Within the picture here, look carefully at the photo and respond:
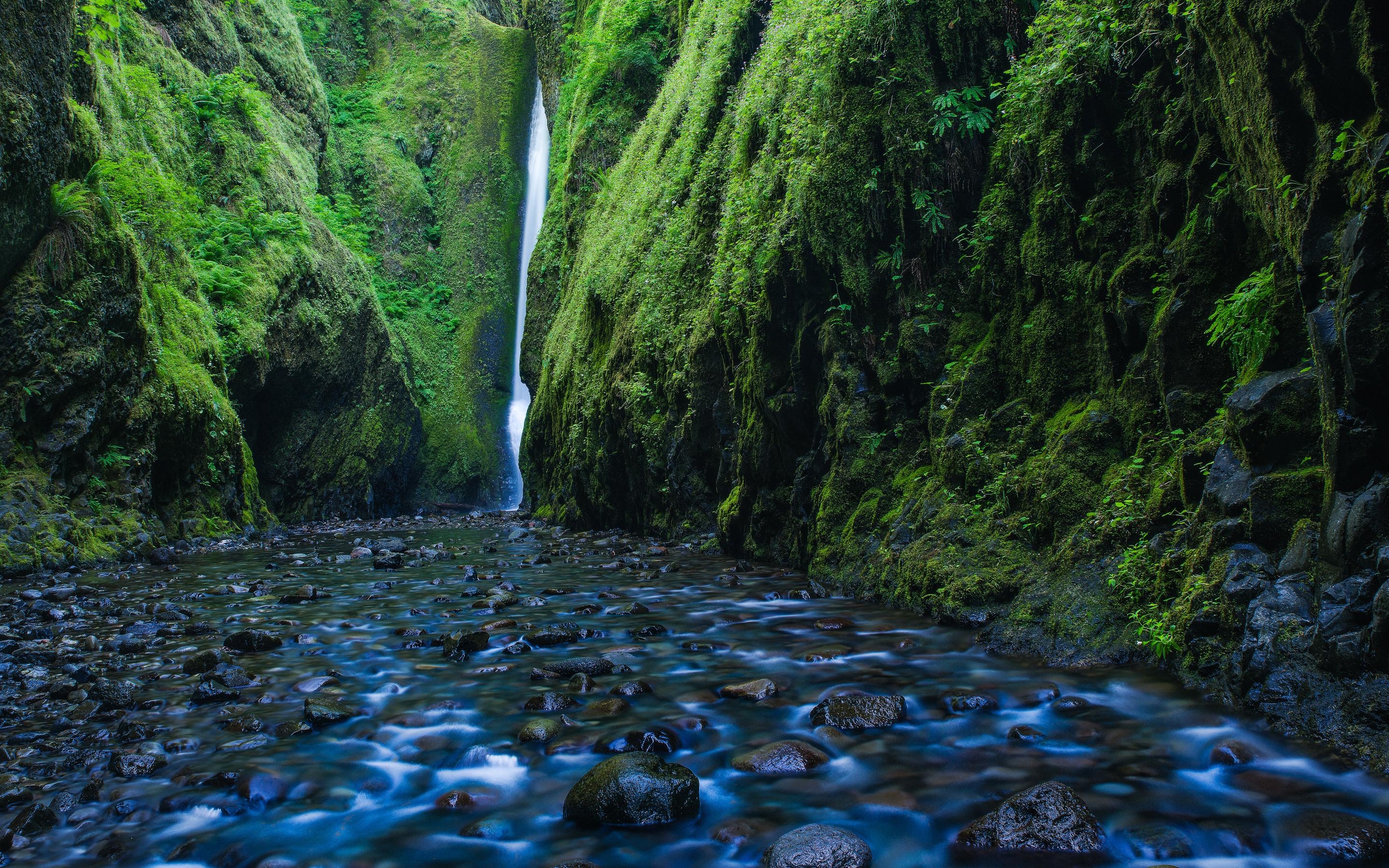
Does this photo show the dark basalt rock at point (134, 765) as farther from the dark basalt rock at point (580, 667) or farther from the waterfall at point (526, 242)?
the waterfall at point (526, 242)

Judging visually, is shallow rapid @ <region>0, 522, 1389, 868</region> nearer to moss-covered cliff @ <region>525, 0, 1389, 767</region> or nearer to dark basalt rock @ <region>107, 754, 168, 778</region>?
dark basalt rock @ <region>107, 754, 168, 778</region>

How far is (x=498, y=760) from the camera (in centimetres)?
354

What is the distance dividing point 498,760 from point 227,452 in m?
A: 14.0

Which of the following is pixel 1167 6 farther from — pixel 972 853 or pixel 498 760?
pixel 498 760

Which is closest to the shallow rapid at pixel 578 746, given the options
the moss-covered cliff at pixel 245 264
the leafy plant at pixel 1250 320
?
the leafy plant at pixel 1250 320

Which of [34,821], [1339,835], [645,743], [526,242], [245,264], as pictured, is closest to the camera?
[1339,835]

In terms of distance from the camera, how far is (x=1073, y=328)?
17.8 feet

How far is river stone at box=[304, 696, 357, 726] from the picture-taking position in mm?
4059

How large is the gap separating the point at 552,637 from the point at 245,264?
17253 mm

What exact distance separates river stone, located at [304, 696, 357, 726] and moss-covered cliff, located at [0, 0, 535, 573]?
736 cm

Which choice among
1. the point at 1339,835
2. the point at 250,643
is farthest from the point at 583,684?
the point at 1339,835

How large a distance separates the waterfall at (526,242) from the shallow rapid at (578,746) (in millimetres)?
25831

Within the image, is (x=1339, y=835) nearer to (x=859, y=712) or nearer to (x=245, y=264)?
(x=859, y=712)

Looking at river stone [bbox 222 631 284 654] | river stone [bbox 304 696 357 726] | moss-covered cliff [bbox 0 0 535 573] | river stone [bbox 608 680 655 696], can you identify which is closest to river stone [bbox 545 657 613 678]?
river stone [bbox 608 680 655 696]
